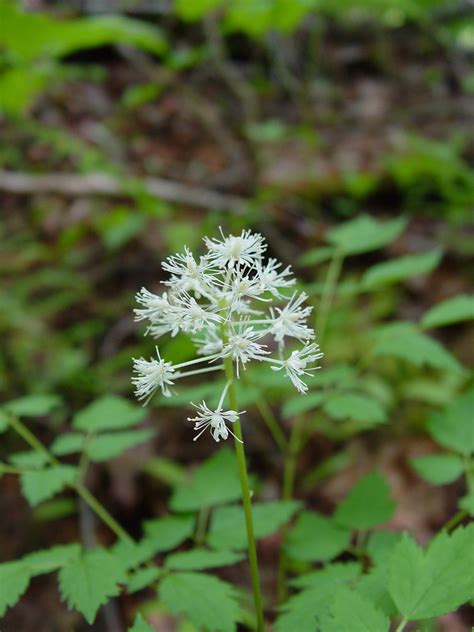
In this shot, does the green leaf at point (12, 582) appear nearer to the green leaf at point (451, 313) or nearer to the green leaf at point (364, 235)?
the green leaf at point (451, 313)

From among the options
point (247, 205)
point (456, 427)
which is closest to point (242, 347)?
point (456, 427)

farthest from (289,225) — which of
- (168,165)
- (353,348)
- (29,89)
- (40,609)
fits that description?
(40,609)

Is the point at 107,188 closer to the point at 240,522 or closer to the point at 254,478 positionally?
the point at 254,478

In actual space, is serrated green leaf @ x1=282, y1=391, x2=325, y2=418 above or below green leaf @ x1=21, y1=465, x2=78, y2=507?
above

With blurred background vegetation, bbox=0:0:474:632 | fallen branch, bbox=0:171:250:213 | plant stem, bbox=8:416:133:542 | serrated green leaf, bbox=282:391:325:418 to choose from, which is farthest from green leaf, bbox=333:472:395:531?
fallen branch, bbox=0:171:250:213

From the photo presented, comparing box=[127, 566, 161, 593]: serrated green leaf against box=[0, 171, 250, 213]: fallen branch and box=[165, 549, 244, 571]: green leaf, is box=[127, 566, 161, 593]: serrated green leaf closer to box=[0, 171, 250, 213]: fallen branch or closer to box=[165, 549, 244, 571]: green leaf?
box=[165, 549, 244, 571]: green leaf

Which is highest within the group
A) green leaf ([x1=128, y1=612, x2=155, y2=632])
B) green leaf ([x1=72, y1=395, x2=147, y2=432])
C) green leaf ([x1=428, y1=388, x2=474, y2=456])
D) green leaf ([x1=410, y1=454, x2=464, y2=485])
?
green leaf ([x1=72, y1=395, x2=147, y2=432])

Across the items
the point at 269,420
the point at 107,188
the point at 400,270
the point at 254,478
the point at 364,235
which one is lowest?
the point at 254,478
